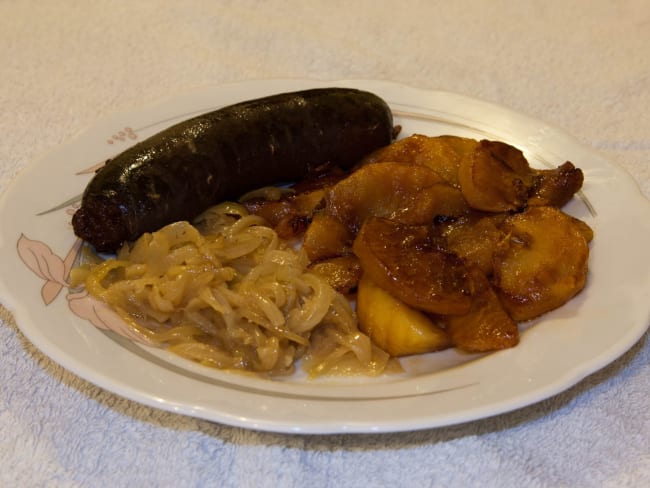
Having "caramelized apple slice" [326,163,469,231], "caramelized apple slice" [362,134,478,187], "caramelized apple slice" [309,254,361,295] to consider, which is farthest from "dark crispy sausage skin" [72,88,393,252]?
"caramelized apple slice" [309,254,361,295]

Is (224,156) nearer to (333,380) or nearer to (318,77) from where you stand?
(333,380)

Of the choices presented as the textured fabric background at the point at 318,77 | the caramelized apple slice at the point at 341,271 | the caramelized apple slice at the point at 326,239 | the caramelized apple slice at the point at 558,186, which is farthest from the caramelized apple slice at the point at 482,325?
the caramelized apple slice at the point at 558,186

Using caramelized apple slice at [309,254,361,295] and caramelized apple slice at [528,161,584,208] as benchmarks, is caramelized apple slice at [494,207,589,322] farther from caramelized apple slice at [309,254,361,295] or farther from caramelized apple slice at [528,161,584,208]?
caramelized apple slice at [309,254,361,295]

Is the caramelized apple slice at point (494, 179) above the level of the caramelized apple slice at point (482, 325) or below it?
above

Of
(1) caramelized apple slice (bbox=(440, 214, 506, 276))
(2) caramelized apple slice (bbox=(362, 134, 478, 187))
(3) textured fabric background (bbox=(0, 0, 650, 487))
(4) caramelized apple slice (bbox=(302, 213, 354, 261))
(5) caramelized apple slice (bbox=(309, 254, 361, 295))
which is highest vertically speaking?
(2) caramelized apple slice (bbox=(362, 134, 478, 187))

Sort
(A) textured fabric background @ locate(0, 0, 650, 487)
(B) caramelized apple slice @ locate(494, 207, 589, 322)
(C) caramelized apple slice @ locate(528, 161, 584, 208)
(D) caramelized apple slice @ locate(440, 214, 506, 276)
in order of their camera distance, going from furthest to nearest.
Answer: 1. (C) caramelized apple slice @ locate(528, 161, 584, 208)
2. (D) caramelized apple slice @ locate(440, 214, 506, 276)
3. (B) caramelized apple slice @ locate(494, 207, 589, 322)
4. (A) textured fabric background @ locate(0, 0, 650, 487)

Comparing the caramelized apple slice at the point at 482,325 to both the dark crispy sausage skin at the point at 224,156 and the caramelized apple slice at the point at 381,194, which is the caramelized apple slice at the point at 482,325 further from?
the dark crispy sausage skin at the point at 224,156
